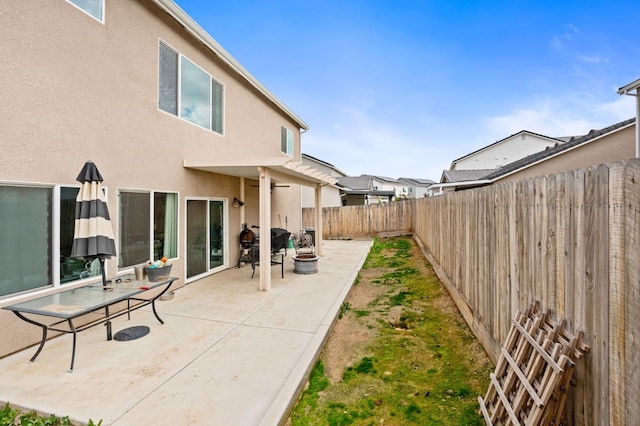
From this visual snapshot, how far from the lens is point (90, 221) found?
4508 millimetres

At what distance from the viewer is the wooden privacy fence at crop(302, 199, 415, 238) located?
1780 centimetres

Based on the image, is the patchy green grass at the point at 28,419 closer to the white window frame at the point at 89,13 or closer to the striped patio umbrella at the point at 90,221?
the striped patio umbrella at the point at 90,221

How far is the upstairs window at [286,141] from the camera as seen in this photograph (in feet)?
44.9

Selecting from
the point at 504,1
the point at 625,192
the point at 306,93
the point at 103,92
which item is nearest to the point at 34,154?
the point at 103,92

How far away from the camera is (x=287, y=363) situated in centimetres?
396

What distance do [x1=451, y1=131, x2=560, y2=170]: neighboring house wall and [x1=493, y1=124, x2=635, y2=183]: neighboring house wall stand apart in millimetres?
14344

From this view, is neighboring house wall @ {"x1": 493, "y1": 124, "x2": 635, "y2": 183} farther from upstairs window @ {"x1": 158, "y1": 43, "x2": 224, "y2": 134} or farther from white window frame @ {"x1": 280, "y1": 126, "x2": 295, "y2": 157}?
upstairs window @ {"x1": 158, "y1": 43, "x2": 224, "y2": 134}

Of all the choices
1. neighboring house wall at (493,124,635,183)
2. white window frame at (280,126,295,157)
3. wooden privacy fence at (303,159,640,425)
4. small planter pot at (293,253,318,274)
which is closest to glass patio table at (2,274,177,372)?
small planter pot at (293,253,318,274)

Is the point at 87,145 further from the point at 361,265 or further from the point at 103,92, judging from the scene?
the point at 361,265

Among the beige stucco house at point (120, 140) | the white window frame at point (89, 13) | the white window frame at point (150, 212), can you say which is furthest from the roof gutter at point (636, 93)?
the white window frame at point (89, 13)

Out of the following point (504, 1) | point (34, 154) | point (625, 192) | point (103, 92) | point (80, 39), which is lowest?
point (625, 192)

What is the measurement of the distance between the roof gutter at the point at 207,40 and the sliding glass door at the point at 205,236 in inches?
155

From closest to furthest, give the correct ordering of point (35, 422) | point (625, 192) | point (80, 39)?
point (625, 192)
point (35, 422)
point (80, 39)

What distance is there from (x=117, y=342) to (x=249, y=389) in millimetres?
2461
